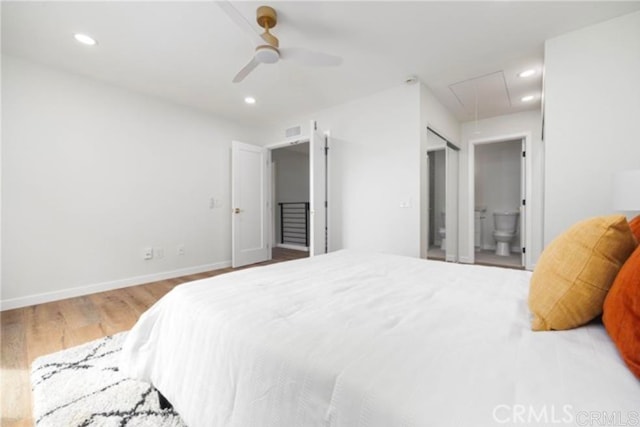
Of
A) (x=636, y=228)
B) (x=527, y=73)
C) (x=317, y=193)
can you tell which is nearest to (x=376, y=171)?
(x=317, y=193)

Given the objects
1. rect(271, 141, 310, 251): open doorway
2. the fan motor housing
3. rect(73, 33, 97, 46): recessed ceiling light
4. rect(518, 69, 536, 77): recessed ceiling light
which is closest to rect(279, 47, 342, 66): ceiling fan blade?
the fan motor housing

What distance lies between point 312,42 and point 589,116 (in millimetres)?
2498

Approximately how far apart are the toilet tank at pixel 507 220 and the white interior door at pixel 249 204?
466 centimetres

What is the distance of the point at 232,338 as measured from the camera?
84 centimetres

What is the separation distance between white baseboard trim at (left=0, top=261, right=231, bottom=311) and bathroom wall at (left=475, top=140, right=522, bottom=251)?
5.71 meters

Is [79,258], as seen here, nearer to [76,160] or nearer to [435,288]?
[76,160]

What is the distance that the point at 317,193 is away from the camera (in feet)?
11.9

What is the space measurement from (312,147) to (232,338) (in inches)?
117

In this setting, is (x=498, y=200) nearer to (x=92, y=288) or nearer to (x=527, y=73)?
(x=527, y=73)

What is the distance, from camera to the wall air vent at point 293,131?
170 inches

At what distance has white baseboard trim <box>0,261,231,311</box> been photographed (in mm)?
2602

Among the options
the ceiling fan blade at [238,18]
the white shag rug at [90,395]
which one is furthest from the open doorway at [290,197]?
the white shag rug at [90,395]

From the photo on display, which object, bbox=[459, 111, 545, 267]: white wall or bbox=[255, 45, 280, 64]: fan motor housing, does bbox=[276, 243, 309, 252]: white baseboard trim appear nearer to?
bbox=[459, 111, 545, 267]: white wall

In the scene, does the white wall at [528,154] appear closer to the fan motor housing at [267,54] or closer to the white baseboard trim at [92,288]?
the fan motor housing at [267,54]
